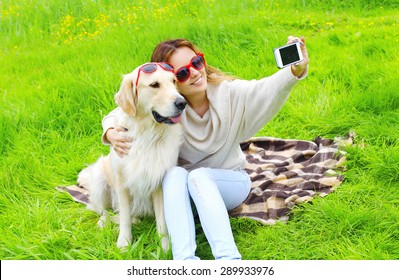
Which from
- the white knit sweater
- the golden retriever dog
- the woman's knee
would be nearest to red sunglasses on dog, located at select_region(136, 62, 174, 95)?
the golden retriever dog

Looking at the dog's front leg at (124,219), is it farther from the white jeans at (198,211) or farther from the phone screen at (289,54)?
the phone screen at (289,54)

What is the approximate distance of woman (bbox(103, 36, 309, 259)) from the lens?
2.87 meters

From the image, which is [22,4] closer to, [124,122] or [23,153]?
[23,153]

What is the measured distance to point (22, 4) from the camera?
7133mm

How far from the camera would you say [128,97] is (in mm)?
2984

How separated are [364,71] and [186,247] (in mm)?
2994

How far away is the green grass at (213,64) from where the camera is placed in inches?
124

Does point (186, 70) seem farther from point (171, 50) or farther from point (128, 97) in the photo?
point (128, 97)

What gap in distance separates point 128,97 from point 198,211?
763 mm

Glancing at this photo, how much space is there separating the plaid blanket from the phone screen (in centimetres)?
101

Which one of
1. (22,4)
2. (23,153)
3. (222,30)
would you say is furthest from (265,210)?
(22,4)

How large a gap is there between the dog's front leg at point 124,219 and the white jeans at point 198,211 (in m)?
0.34

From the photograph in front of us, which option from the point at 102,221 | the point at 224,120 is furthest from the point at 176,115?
the point at 102,221

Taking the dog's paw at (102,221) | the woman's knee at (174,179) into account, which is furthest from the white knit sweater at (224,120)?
the dog's paw at (102,221)
